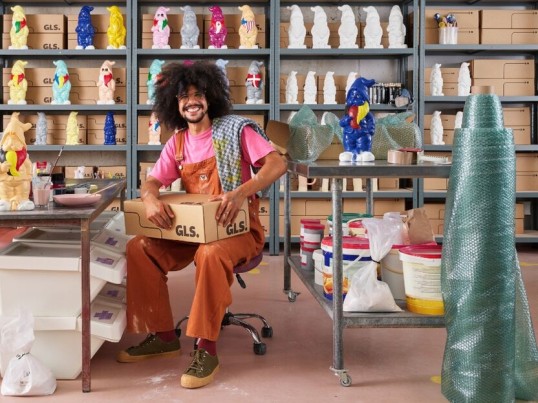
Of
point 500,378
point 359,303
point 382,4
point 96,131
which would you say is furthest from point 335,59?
point 500,378

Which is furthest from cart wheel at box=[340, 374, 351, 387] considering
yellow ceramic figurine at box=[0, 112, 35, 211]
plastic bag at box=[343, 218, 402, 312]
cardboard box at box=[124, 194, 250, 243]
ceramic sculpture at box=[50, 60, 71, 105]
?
ceramic sculpture at box=[50, 60, 71, 105]

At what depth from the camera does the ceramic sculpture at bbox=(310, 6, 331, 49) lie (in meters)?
5.84

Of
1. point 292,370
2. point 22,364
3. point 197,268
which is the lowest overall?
point 292,370

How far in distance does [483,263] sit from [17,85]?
4510 mm

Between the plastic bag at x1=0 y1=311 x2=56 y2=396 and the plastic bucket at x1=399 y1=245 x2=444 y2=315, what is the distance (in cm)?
139

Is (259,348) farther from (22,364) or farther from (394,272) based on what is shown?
(22,364)

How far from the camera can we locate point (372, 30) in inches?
231

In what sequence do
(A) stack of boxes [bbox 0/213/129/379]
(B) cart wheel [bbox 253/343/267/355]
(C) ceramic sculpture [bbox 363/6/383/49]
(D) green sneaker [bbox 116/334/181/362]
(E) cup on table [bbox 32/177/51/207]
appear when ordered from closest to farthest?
(A) stack of boxes [bbox 0/213/129/379], (E) cup on table [bbox 32/177/51/207], (D) green sneaker [bbox 116/334/181/362], (B) cart wheel [bbox 253/343/267/355], (C) ceramic sculpture [bbox 363/6/383/49]

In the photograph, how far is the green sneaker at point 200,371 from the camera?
2.70 metres

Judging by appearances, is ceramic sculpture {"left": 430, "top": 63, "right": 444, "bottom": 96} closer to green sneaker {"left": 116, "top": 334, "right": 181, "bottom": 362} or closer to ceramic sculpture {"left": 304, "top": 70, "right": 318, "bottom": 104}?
ceramic sculpture {"left": 304, "top": 70, "right": 318, "bottom": 104}

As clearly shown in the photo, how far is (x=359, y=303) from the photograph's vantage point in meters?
2.78

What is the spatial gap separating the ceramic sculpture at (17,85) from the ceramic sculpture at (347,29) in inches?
101

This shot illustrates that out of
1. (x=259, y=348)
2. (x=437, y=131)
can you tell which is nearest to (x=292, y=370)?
(x=259, y=348)

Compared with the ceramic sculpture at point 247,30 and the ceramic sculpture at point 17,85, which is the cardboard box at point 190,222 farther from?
the ceramic sculpture at point 17,85
